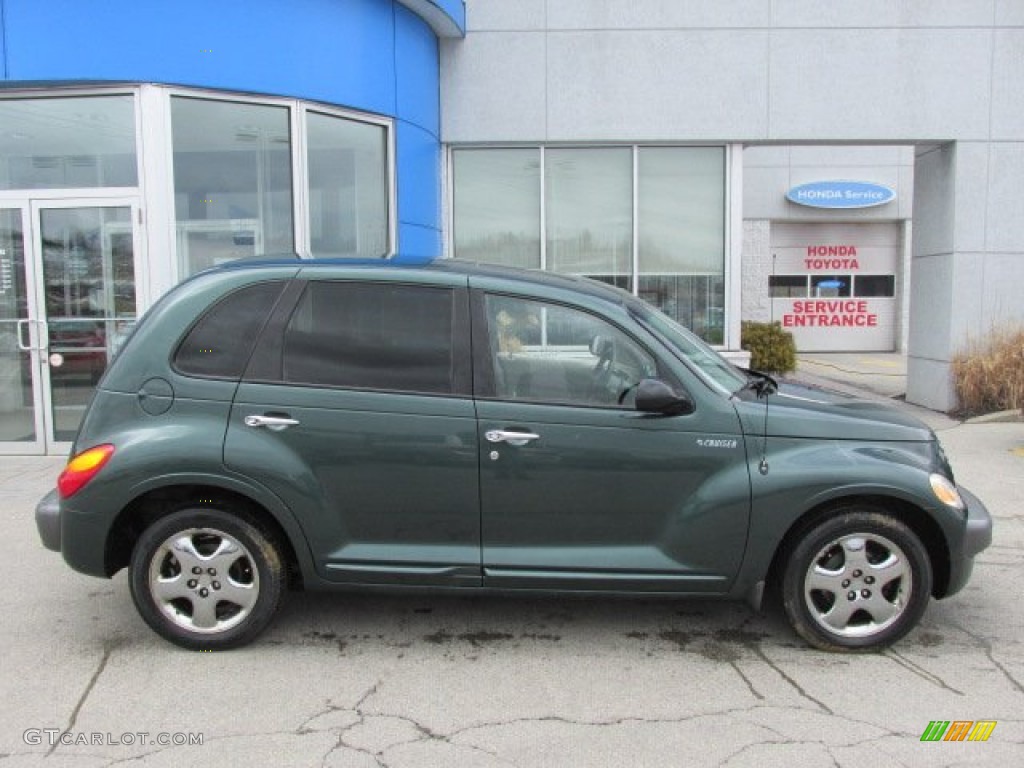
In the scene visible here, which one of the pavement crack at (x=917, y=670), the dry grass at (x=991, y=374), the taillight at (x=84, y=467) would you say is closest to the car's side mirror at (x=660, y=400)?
the pavement crack at (x=917, y=670)

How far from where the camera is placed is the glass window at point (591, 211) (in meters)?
10.8

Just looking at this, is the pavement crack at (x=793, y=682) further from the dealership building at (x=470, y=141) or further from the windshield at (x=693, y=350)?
the dealership building at (x=470, y=141)

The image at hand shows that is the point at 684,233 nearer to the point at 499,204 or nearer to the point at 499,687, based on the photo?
the point at 499,204

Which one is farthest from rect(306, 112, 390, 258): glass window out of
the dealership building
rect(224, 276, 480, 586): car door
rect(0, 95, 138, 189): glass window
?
rect(224, 276, 480, 586): car door

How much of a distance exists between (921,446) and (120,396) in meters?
3.69

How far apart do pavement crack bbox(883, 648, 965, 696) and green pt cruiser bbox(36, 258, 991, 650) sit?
0.12m

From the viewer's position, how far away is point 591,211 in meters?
10.8

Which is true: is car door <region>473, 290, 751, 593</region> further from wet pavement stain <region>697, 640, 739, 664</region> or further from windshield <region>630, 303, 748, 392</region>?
wet pavement stain <region>697, 640, 739, 664</region>

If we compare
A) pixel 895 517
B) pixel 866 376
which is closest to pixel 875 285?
pixel 866 376

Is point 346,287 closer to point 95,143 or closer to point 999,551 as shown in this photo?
point 999,551

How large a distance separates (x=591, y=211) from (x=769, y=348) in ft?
15.0

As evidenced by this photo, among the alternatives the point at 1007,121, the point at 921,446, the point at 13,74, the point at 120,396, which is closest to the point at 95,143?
the point at 13,74

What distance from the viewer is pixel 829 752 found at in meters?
3.09

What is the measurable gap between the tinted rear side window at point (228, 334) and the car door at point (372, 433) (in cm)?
7
